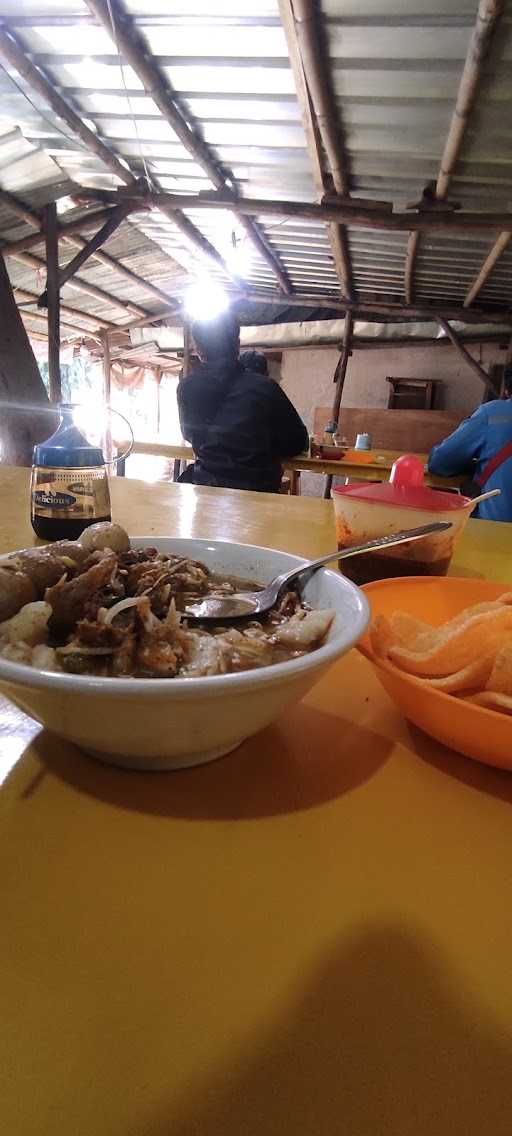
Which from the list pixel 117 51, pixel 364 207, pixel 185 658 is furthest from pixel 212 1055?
pixel 364 207

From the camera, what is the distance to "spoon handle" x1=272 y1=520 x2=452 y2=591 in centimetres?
66

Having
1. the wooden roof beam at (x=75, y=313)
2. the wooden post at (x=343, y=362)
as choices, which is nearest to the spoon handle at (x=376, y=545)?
the wooden post at (x=343, y=362)

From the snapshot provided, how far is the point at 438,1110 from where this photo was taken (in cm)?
27

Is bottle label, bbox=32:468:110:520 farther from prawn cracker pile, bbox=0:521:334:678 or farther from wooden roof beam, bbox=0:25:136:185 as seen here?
wooden roof beam, bbox=0:25:136:185

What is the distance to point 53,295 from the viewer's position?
5363mm

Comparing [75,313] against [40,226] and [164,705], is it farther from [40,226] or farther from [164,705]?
[164,705]

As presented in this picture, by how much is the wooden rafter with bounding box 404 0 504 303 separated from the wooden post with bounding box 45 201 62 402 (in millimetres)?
3145

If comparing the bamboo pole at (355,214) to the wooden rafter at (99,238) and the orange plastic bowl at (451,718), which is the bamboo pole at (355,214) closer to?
the wooden rafter at (99,238)

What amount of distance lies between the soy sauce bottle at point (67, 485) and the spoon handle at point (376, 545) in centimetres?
54

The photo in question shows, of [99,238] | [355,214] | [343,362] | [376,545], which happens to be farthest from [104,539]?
[343,362]

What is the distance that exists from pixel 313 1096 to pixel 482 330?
777 centimetres

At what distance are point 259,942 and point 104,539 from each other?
1.52 ft

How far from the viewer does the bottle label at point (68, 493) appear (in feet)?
3.70

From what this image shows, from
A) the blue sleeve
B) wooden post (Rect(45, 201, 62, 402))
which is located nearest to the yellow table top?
the blue sleeve
